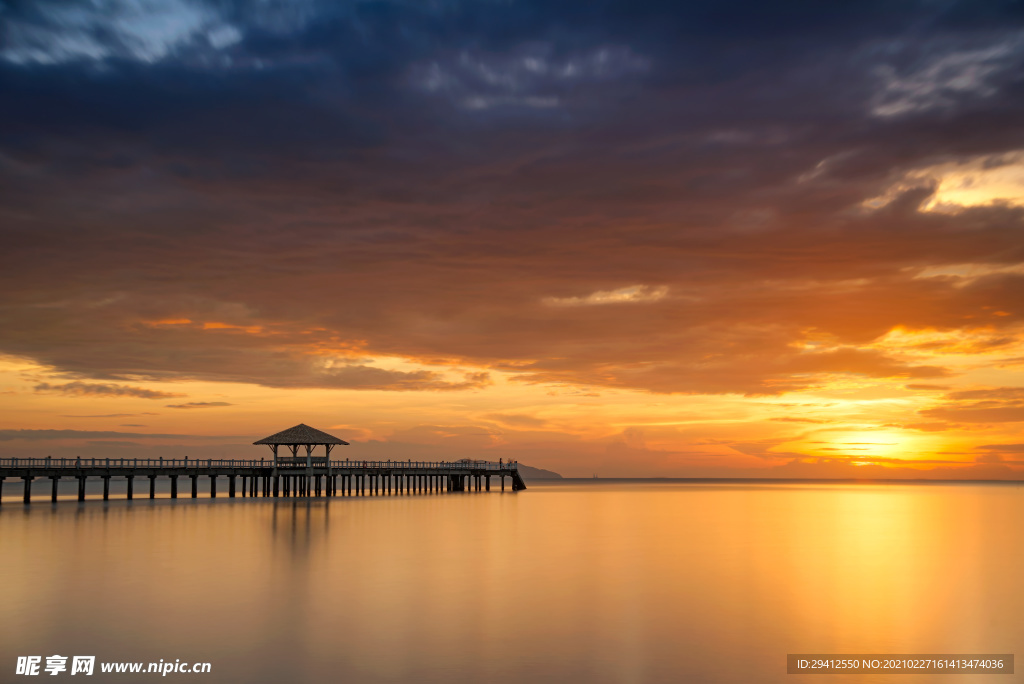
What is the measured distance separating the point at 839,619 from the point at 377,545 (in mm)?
20353

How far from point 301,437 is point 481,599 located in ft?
153

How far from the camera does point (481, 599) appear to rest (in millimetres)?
24781

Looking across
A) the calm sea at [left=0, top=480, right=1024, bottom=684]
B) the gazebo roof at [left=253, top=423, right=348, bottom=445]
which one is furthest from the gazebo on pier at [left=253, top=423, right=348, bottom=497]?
the calm sea at [left=0, top=480, right=1024, bottom=684]

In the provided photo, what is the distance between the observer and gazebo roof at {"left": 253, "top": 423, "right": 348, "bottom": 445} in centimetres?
6819

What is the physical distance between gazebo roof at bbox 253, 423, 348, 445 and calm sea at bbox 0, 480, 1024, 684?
65.1 feet

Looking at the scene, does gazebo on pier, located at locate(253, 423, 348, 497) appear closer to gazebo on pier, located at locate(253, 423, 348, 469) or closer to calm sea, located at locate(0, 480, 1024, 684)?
gazebo on pier, located at locate(253, 423, 348, 469)

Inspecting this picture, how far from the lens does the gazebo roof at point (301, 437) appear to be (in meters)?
68.2

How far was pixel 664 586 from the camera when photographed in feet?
91.5

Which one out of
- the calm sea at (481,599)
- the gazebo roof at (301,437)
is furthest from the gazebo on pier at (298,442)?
the calm sea at (481,599)

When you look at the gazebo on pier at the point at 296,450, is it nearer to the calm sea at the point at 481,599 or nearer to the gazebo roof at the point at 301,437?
the gazebo roof at the point at 301,437

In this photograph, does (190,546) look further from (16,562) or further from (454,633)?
(454,633)

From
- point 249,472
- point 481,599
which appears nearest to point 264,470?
point 249,472

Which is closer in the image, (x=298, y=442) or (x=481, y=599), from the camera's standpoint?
(x=481, y=599)

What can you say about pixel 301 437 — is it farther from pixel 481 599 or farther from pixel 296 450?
pixel 481 599
